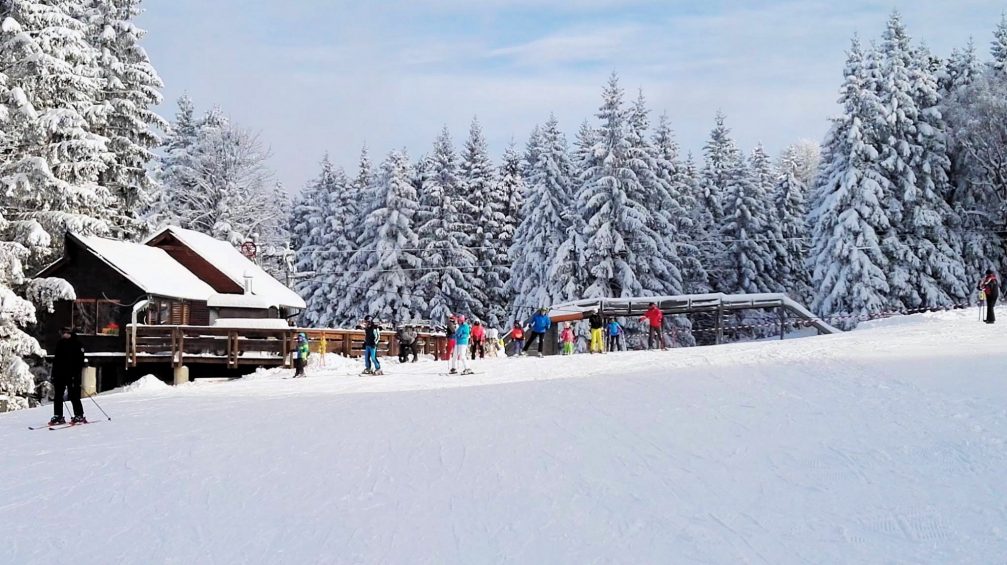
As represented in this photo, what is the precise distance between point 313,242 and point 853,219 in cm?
3734

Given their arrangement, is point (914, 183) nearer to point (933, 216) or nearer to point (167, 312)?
point (933, 216)

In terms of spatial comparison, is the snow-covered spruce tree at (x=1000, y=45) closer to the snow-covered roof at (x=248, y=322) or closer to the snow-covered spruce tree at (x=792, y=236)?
the snow-covered spruce tree at (x=792, y=236)

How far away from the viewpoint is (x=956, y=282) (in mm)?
41406

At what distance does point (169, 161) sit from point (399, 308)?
16.3m

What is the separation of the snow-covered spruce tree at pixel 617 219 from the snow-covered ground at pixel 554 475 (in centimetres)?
2759

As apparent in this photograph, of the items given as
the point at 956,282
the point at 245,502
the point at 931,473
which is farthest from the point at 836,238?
the point at 245,502

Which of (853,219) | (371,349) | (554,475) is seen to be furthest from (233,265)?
(554,475)

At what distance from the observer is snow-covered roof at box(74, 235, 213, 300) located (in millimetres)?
32531

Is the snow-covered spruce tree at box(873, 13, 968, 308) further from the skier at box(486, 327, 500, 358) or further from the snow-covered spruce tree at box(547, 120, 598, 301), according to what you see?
the skier at box(486, 327, 500, 358)

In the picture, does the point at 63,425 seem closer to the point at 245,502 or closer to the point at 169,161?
the point at 245,502

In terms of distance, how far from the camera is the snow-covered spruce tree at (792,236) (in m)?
53.6

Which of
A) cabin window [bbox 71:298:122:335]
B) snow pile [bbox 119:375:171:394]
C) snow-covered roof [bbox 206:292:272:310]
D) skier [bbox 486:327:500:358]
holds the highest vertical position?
snow-covered roof [bbox 206:292:272:310]

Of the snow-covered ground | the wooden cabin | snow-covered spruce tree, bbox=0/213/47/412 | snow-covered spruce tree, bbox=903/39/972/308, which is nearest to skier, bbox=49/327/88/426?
the snow-covered ground

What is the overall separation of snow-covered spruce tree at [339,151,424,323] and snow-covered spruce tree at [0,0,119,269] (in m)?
24.2
